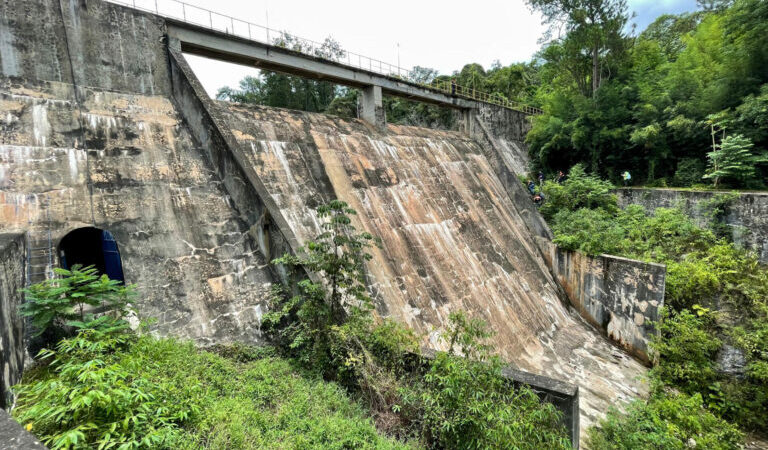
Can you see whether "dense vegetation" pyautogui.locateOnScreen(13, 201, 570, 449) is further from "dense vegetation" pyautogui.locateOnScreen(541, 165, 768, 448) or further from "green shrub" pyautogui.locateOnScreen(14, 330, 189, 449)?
"dense vegetation" pyautogui.locateOnScreen(541, 165, 768, 448)

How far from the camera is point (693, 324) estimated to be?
7863 millimetres

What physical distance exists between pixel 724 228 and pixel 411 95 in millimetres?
11552

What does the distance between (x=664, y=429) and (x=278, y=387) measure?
20.9ft

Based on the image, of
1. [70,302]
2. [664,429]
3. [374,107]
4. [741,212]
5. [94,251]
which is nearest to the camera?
[70,302]

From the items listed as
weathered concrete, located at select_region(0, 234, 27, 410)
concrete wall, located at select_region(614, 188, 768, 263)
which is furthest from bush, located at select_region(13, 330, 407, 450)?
concrete wall, located at select_region(614, 188, 768, 263)

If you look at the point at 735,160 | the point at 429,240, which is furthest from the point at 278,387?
the point at 735,160

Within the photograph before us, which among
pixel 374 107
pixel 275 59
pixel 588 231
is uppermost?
pixel 275 59

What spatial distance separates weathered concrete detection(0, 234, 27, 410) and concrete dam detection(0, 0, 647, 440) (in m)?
0.70

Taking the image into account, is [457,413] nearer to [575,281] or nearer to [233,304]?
[233,304]

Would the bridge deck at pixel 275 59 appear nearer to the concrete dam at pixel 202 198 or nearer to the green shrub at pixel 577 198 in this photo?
the concrete dam at pixel 202 198

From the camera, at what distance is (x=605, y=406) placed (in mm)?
6617

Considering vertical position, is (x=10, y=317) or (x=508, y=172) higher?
(x=508, y=172)

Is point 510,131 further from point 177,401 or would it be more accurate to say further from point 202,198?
point 177,401

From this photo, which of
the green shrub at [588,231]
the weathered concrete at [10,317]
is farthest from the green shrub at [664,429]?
the weathered concrete at [10,317]
